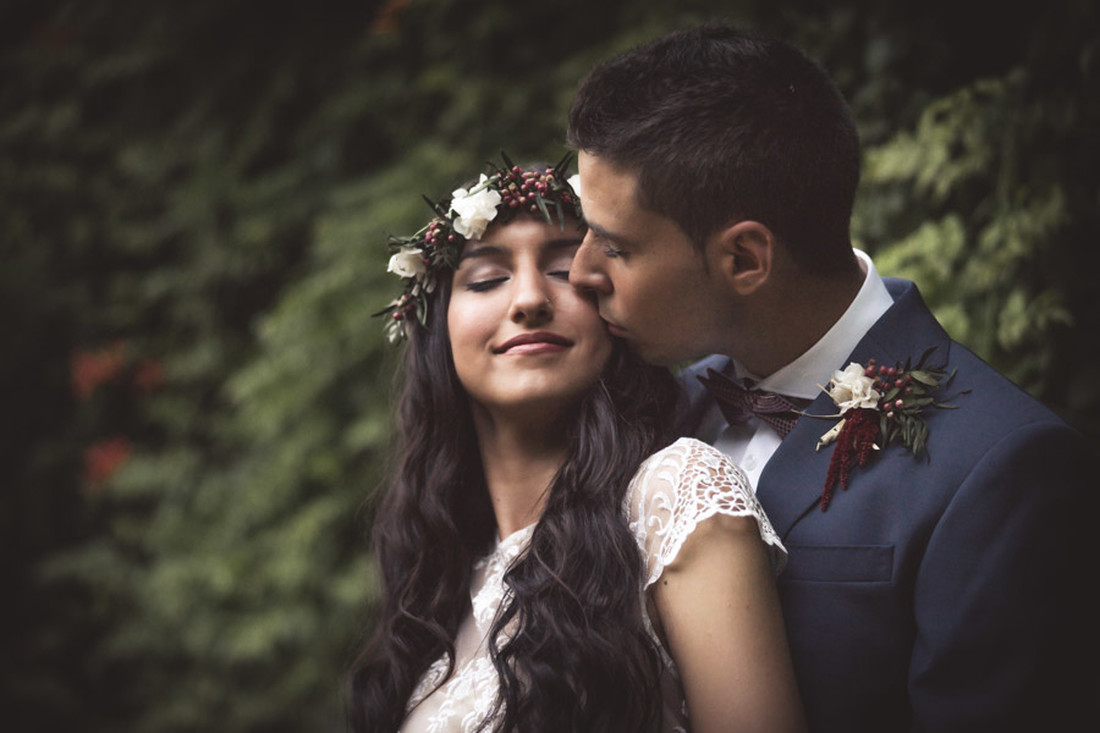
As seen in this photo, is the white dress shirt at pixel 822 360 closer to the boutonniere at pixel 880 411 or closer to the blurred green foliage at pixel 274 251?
the boutonniere at pixel 880 411

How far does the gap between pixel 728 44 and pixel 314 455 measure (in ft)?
11.4

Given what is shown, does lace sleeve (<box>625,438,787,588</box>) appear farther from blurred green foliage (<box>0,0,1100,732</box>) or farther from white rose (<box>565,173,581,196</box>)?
blurred green foliage (<box>0,0,1100,732</box>)

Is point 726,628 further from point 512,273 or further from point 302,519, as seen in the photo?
point 302,519

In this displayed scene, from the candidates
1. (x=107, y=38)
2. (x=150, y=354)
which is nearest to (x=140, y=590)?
(x=150, y=354)

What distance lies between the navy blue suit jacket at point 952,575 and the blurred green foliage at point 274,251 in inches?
43.2

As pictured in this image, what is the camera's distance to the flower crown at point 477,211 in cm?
246

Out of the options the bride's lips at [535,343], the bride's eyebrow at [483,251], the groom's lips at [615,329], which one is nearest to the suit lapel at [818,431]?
the groom's lips at [615,329]

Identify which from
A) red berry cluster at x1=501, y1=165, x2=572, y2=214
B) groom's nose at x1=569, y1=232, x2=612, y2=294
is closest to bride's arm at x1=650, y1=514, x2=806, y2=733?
groom's nose at x1=569, y1=232, x2=612, y2=294

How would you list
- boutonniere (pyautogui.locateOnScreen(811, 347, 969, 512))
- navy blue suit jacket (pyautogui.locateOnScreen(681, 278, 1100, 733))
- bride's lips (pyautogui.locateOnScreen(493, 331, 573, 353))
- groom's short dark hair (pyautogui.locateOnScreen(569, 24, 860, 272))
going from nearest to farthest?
navy blue suit jacket (pyautogui.locateOnScreen(681, 278, 1100, 733))
boutonniere (pyautogui.locateOnScreen(811, 347, 969, 512))
groom's short dark hair (pyautogui.locateOnScreen(569, 24, 860, 272))
bride's lips (pyautogui.locateOnScreen(493, 331, 573, 353))

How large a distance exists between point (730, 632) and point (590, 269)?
88 cm

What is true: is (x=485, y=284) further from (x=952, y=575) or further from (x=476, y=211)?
(x=952, y=575)

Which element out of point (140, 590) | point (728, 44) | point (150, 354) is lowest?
point (140, 590)

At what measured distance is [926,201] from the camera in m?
3.55

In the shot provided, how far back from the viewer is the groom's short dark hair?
2.27 meters
